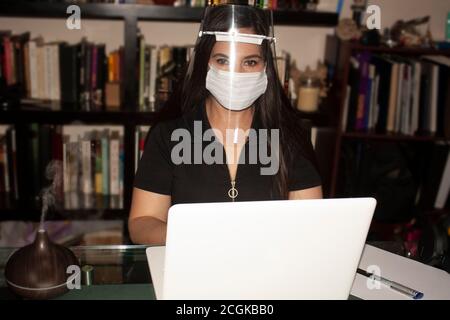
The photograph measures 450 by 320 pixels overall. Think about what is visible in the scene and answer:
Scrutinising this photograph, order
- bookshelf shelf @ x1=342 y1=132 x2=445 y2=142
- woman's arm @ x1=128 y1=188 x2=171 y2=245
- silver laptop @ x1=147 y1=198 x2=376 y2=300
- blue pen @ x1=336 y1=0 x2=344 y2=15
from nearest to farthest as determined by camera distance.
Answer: silver laptop @ x1=147 y1=198 x2=376 y2=300, woman's arm @ x1=128 y1=188 x2=171 y2=245, bookshelf shelf @ x1=342 y1=132 x2=445 y2=142, blue pen @ x1=336 y1=0 x2=344 y2=15

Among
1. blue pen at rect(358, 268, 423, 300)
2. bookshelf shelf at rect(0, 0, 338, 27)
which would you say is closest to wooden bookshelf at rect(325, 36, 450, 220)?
bookshelf shelf at rect(0, 0, 338, 27)

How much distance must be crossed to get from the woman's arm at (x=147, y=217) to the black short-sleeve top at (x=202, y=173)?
0.05m

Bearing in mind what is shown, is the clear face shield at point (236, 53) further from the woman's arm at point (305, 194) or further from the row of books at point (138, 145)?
the row of books at point (138, 145)

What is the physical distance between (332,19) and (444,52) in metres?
0.51

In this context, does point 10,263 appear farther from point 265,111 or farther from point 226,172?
point 265,111

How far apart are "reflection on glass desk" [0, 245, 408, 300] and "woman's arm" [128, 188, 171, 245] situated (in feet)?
0.24

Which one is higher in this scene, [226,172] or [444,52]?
[444,52]

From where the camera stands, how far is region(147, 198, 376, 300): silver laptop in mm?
759

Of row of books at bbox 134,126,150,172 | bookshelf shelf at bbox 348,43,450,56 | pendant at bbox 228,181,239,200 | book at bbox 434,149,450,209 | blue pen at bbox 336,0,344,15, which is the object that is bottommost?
book at bbox 434,149,450,209

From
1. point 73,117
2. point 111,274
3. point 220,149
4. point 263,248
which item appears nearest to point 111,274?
point 111,274

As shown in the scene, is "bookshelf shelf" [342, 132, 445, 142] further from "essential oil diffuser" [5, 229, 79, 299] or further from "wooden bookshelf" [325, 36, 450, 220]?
"essential oil diffuser" [5, 229, 79, 299]

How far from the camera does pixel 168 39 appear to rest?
2408 mm

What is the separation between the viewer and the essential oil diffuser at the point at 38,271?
91 cm
